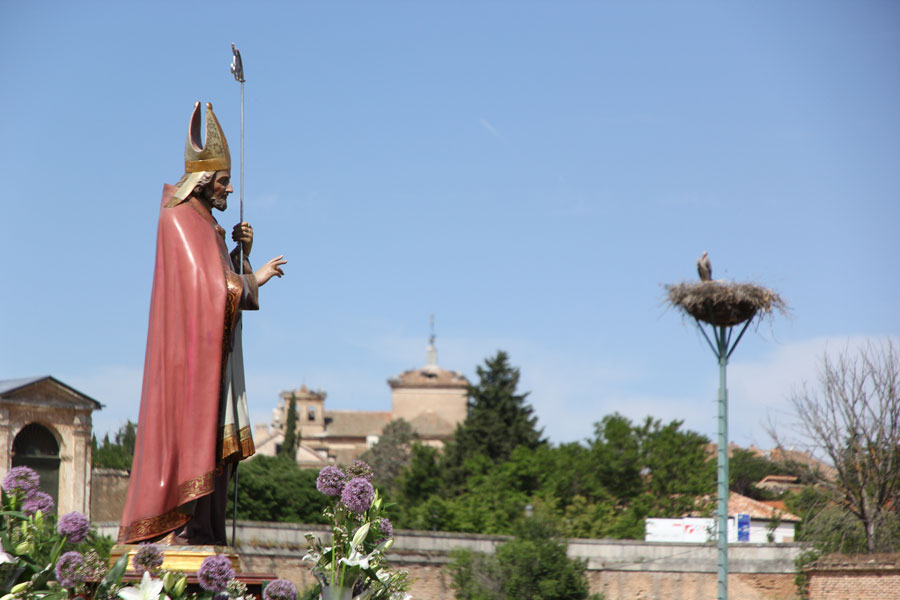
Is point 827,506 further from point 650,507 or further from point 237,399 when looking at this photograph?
point 237,399

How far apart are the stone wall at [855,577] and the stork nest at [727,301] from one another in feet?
20.6

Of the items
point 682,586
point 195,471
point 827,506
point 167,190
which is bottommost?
point 682,586

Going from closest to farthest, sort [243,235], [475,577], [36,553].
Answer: [36,553]
[243,235]
[475,577]

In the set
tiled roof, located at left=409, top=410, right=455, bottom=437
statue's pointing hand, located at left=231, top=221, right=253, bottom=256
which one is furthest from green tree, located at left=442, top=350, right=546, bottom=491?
statue's pointing hand, located at left=231, top=221, right=253, bottom=256

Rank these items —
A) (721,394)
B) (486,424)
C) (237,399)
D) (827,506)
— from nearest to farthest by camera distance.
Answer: (237,399)
(721,394)
(827,506)
(486,424)

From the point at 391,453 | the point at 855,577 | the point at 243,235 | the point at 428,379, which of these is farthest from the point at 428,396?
the point at 243,235

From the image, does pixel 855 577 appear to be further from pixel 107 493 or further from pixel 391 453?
pixel 391 453

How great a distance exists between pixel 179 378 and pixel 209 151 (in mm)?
1563

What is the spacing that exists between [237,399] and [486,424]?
46.7m

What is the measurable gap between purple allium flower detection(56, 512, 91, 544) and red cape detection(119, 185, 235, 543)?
1946 millimetres

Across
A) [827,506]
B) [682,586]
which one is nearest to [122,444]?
[682,586]

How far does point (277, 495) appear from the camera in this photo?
3791 cm

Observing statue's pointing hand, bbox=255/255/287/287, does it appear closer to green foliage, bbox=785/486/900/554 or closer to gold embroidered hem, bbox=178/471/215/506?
gold embroidered hem, bbox=178/471/215/506

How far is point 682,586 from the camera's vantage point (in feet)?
94.4
